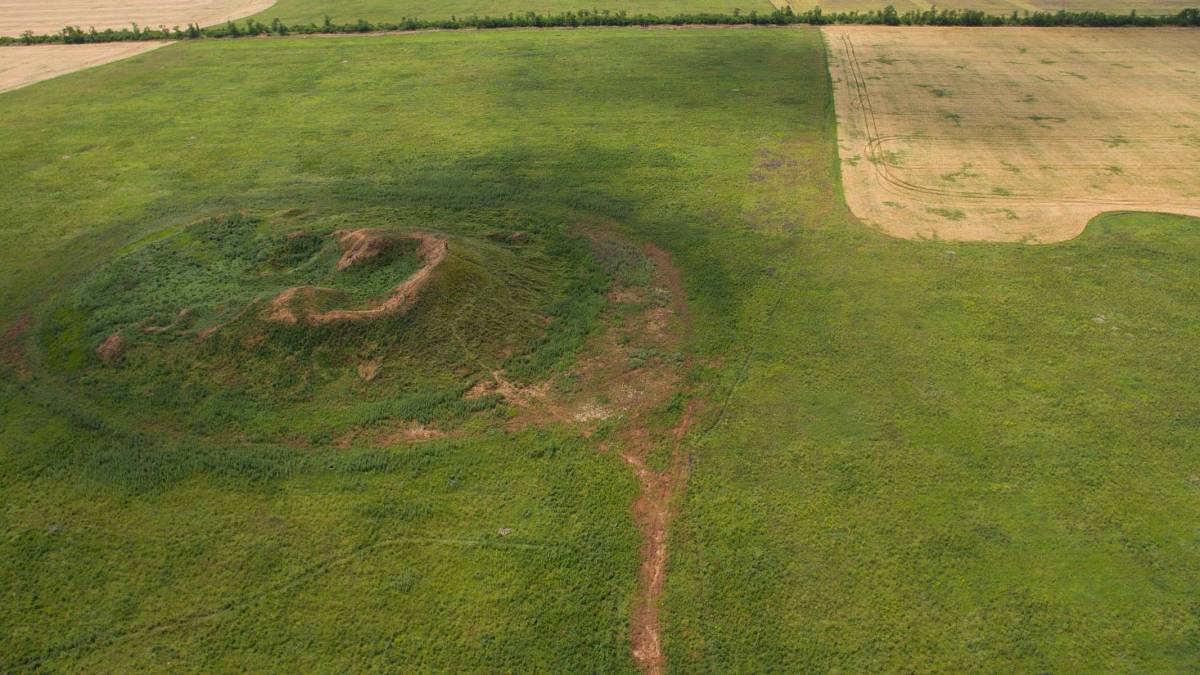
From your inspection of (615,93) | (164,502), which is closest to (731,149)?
(615,93)

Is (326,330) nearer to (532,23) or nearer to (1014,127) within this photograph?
(1014,127)

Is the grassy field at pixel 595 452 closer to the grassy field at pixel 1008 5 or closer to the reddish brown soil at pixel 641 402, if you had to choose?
the reddish brown soil at pixel 641 402

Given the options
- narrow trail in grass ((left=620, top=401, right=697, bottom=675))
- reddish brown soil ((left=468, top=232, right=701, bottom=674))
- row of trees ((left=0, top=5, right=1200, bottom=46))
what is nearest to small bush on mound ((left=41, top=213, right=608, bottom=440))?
reddish brown soil ((left=468, top=232, right=701, bottom=674))

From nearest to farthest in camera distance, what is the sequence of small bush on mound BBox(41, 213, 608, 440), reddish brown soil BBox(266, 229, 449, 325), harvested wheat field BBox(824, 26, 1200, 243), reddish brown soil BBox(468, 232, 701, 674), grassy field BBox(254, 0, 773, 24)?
reddish brown soil BBox(468, 232, 701, 674) < small bush on mound BBox(41, 213, 608, 440) < reddish brown soil BBox(266, 229, 449, 325) < harvested wheat field BBox(824, 26, 1200, 243) < grassy field BBox(254, 0, 773, 24)

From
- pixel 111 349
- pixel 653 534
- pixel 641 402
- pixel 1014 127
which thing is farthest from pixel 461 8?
pixel 653 534

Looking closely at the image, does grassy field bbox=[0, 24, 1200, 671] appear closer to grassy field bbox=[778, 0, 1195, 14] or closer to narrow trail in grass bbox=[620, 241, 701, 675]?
narrow trail in grass bbox=[620, 241, 701, 675]

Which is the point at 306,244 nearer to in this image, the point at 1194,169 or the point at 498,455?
the point at 498,455
